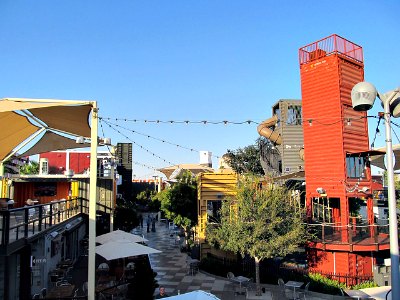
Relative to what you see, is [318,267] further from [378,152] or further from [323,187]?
[378,152]

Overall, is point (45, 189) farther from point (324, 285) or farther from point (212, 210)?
point (324, 285)

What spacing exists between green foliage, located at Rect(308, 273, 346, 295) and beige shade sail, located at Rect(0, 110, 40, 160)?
516 inches

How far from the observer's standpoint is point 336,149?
59.8 ft

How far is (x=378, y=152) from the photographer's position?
18.2 m

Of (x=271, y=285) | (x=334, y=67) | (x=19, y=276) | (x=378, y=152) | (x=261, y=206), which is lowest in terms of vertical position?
(x=271, y=285)

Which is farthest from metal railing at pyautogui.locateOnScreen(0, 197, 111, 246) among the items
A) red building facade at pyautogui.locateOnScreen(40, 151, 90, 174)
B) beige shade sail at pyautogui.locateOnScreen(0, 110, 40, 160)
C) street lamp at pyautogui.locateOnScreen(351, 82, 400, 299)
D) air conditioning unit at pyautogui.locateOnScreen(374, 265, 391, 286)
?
red building facade at pyautogui.locateOnScreen(40, 151, 90, 174)

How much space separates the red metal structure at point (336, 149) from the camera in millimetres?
16953

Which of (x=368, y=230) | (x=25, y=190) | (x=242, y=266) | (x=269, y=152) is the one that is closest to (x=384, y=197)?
(x=269, y=152)

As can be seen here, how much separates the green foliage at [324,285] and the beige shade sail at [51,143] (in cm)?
1161

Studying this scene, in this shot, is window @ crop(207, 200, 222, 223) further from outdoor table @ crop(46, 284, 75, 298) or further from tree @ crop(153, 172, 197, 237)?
outdoor table @ crop(46, 284, 75, 298)

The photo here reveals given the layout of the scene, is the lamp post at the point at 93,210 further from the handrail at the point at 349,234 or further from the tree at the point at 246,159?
the tree at the point at 246,159

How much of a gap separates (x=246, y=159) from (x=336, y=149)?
2083 centimetres

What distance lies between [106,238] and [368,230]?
13018 mm

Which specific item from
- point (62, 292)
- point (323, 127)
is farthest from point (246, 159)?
point (62, 292)
